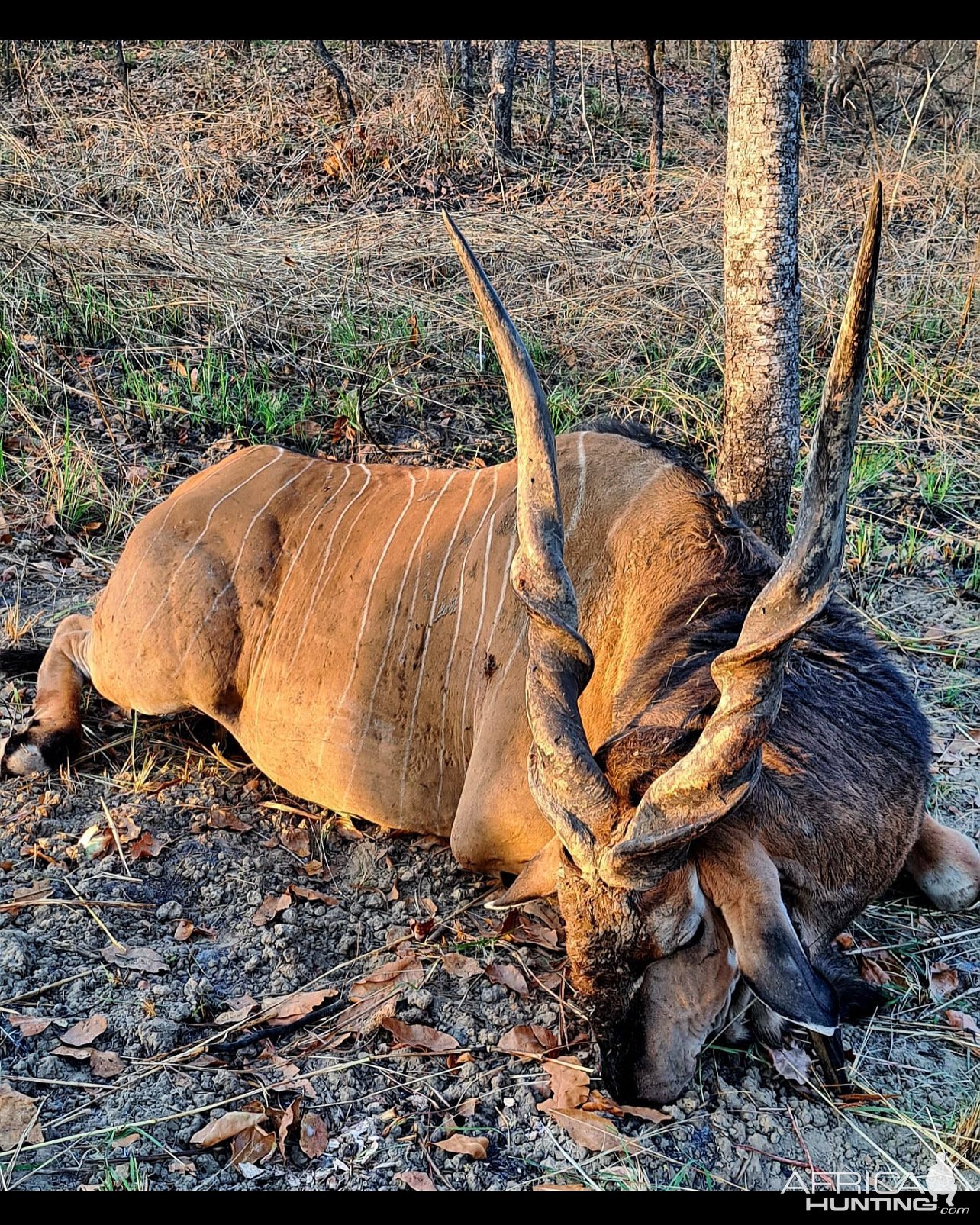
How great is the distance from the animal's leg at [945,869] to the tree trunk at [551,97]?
6.72 metres

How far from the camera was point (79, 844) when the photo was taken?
11.0ft

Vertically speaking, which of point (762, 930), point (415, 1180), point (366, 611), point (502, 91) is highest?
point (502, 91)

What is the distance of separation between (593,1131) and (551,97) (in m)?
8.01

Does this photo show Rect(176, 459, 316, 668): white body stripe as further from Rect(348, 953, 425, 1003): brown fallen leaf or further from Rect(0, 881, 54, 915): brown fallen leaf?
Rect(348, 953, 425, 1003): brown fallen leaf

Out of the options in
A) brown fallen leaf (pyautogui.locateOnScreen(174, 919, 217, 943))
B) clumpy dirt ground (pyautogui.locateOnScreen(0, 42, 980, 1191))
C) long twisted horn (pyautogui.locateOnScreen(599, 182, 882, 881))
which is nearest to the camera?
long twisted horn (pyautogui.locateOnScreen(599, 182, 882, 881))

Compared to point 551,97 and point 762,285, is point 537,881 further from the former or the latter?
point 551,97

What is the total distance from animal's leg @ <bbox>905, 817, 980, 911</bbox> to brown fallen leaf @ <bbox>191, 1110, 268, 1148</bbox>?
169 cm

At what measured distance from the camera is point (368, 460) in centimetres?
536

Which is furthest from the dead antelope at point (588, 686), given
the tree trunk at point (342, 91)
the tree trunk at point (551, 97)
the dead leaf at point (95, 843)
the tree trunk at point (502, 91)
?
the tree trunk at point (551, 97)

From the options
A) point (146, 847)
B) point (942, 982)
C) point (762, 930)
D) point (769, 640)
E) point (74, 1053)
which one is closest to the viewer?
point (769, 640)

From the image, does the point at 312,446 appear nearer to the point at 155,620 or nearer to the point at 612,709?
the point at 155,620

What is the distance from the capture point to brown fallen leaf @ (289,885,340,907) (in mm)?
3184

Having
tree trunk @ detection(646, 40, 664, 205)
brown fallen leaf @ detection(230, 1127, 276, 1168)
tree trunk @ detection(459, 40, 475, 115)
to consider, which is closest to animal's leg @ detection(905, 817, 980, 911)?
brown fallen leaf @ detection(230, 1127, 276, 1168)

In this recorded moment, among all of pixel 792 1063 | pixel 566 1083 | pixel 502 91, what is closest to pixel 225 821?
pixel 566 1083
